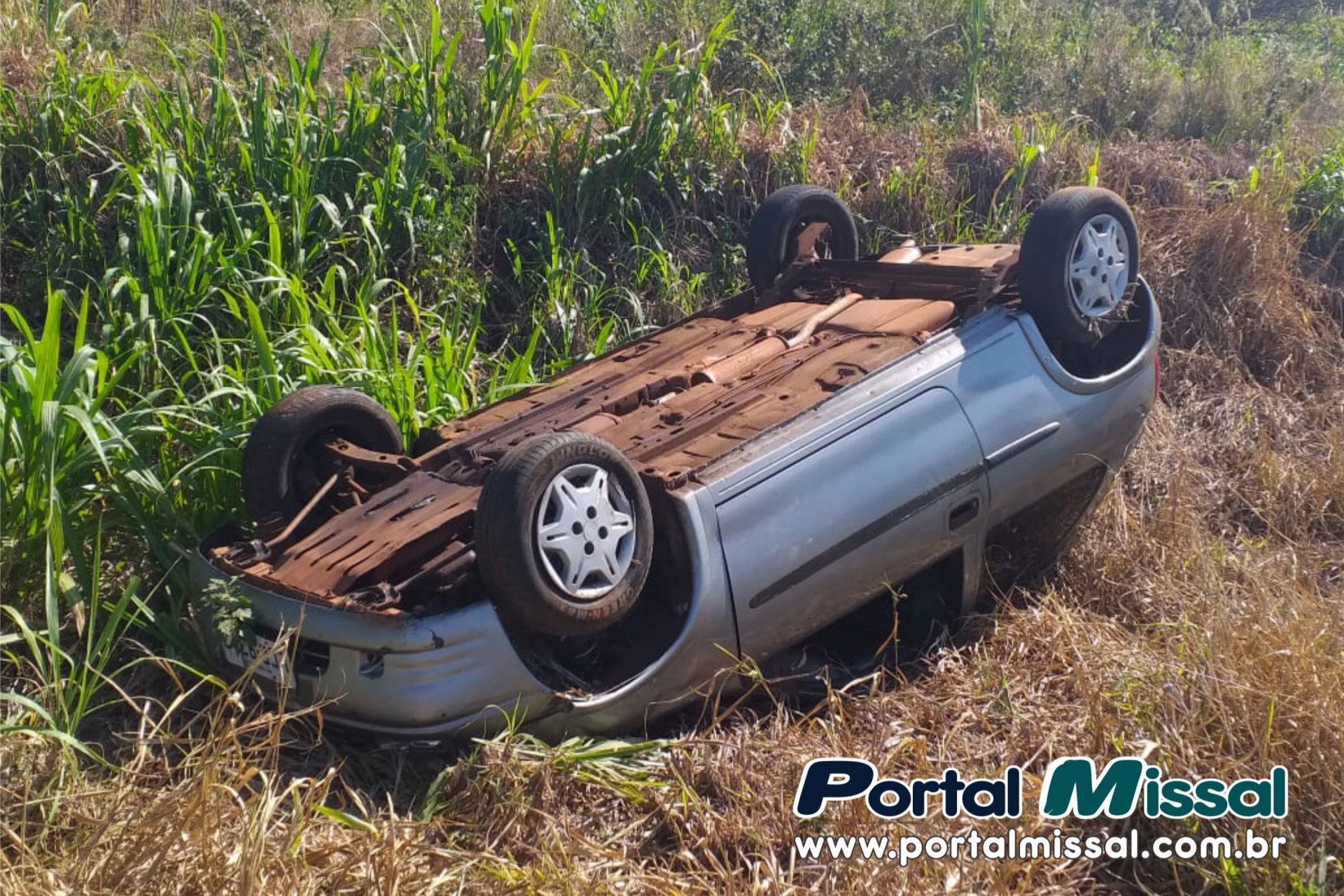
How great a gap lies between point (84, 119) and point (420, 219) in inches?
66.2

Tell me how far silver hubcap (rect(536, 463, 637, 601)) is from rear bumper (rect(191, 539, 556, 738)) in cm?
22

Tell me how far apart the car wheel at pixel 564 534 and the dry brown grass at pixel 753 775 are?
399mm

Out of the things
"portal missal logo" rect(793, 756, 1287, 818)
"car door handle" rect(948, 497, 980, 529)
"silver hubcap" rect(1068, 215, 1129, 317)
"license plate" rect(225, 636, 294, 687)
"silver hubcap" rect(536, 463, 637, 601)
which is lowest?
"portal missal logo" rect(793, 756, 1287, 818)

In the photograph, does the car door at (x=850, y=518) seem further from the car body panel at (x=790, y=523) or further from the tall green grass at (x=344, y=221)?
the tall green grass at (x=344, y=221)

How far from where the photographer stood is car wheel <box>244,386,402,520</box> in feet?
12.8

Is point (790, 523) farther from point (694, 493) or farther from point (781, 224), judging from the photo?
point (781, 224)

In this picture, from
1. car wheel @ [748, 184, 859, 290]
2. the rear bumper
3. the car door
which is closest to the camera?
the rear bumper

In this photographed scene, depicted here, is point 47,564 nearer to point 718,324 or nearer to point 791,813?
point 791,813

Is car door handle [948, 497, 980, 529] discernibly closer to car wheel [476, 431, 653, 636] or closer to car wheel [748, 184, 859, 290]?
car wheel [476, 431, 653, 636]

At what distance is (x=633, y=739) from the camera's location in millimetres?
3598

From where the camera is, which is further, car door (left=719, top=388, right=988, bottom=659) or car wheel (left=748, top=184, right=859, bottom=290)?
car wheel (left=748, top=184, right=859, bottom=290)

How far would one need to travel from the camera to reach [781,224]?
530 centimetres

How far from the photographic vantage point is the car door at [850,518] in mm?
3646

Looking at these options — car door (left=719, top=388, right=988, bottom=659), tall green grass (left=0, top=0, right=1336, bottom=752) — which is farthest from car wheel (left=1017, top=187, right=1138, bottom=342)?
tall green grass (left=0, top=0, right=1336, bottom=752)
